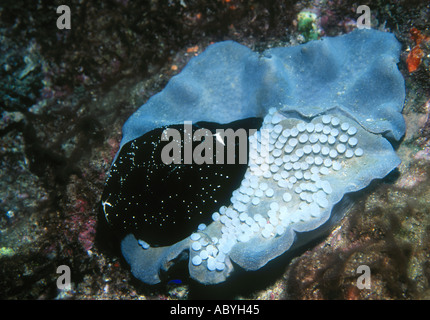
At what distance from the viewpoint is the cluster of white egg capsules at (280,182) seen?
2.23m

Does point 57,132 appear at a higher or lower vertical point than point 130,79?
lower

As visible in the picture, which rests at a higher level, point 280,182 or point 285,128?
point 285,128

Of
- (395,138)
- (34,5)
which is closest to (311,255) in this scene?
(395,138)

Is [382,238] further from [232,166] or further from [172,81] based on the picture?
[172,81]

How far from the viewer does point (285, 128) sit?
2.47 m

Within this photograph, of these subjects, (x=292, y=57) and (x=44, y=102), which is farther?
(x=44, y=102)

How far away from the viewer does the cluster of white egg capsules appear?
223 cm

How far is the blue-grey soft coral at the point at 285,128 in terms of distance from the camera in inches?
85.7

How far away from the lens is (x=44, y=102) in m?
3.29

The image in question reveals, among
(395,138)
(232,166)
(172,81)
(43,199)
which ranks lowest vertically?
(43,199)

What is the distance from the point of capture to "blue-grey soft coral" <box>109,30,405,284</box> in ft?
7.14

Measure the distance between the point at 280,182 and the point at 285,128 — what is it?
1.68 ft
